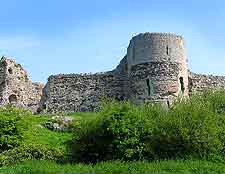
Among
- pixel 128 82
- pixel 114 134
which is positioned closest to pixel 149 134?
pixel 114 134

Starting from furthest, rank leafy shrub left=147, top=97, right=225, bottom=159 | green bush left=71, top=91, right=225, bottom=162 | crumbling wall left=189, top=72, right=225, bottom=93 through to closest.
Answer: crumbling wall left=189, top=72, right=225, bottom=93, green bush left=71, top=91, right=225, bottom=162, leafy shrub left=147, top=97, right=225, bottom=159

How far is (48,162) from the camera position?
105 ft

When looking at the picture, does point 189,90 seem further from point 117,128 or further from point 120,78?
point 117,128

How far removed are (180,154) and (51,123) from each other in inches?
512

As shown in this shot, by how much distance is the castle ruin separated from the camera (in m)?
48.6

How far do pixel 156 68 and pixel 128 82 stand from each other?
10.8ft

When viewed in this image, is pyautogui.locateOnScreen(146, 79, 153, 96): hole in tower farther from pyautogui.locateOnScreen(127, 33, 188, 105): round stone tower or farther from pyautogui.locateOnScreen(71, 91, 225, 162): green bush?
pyautogui.locateOnScreen(71, 91, 225, 162): green bush

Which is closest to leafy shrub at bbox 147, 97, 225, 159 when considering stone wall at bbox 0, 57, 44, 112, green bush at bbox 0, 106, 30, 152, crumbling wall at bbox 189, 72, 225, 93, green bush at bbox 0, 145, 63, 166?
green bush at bbox 0, 145, 63, 166

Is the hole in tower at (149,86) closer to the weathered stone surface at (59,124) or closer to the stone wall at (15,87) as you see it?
the weathered stone surface at (59,124)

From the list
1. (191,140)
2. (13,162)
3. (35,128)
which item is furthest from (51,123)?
(191,140)

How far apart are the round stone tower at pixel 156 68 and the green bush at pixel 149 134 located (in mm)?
12858

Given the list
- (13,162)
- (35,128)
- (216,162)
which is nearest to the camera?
(216,162)

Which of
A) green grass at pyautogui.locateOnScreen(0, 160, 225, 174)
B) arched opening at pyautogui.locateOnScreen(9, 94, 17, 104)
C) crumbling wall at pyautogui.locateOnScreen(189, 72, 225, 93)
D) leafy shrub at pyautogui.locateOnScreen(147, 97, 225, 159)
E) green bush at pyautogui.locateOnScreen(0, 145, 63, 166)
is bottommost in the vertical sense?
green grass at pyautogui.locateOnScreen(0, 160, 225, 174)

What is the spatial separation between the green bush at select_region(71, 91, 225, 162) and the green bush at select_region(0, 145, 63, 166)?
1.08m
